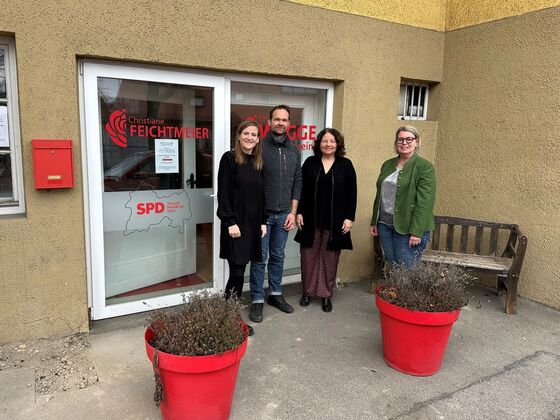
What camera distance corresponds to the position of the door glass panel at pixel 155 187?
371 centimetres

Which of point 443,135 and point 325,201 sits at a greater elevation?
point 443,135

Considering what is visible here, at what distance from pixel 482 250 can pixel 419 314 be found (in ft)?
8.01

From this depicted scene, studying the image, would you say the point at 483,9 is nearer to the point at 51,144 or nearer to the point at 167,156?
the point at 167,156

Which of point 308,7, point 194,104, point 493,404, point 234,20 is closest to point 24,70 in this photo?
point 194,104

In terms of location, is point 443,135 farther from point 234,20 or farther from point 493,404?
point 493,404

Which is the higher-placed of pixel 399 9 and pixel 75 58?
pixel 399 9

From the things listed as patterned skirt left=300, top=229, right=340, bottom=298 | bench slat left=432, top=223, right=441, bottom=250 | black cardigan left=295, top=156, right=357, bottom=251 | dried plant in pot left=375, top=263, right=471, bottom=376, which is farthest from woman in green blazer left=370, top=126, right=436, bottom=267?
bench slat left=432, top=223, right=441, bottom=250

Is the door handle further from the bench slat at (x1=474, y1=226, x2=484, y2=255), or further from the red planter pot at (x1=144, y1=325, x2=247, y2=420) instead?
the bench slat at (x1=474, y1=226, x2=484, y2=255)

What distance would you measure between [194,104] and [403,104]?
2618 mm

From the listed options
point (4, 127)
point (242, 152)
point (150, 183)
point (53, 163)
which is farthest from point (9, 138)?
point (242, 152)

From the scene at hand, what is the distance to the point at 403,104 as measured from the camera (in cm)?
529

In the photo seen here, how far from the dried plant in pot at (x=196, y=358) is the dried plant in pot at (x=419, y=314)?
3.82 ft

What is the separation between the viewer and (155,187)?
396cm

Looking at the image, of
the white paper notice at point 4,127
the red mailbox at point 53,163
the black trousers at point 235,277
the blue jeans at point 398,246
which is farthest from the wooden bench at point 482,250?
the white paper notice at point 4,127
